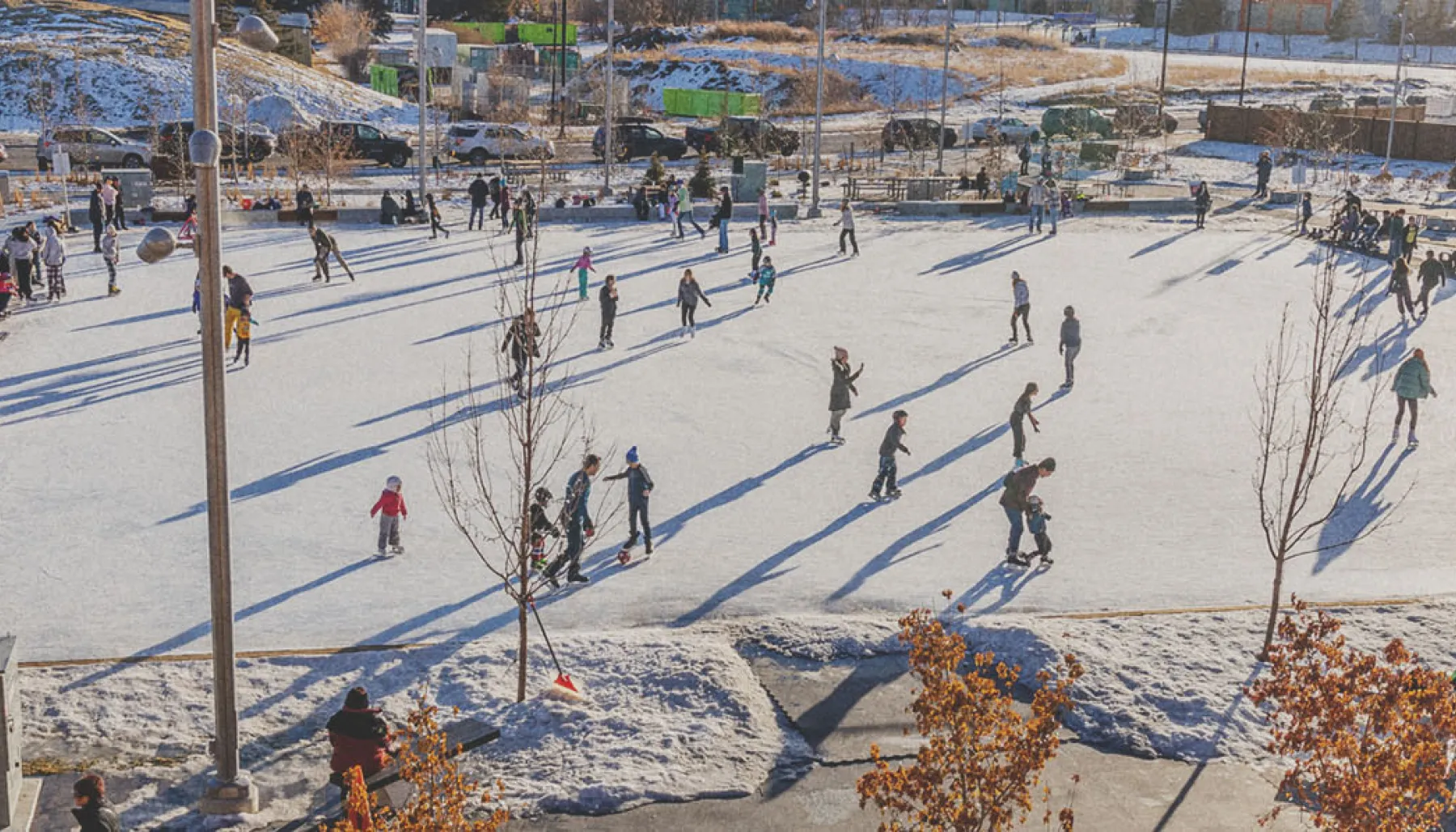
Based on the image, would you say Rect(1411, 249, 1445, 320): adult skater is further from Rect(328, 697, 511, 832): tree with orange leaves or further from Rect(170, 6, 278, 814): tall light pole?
Rect(328, 697, 511, 832): tree with orange leaves

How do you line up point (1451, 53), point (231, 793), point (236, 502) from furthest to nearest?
point (1451, 53) → point (236, 502) → point (231, 793)

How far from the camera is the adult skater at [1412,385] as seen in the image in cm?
1784

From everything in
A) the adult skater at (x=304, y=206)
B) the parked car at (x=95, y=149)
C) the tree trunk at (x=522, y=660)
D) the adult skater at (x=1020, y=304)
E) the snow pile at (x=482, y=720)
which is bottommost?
the snow pile at (x=482, y=720)

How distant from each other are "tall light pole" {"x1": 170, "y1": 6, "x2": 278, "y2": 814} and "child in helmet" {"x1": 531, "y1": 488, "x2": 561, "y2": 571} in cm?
387

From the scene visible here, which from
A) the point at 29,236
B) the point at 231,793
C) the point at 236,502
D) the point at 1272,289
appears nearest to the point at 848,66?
the point at 1272,289

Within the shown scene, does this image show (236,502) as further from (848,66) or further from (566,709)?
(848,66)

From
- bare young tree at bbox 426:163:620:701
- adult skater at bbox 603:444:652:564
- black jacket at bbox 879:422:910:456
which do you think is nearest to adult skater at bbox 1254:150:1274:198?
bare young tree at bbox 426:163:620:701

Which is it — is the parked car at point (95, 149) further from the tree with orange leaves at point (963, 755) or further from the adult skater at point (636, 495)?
the tree with orange leaves at point (963, 755)

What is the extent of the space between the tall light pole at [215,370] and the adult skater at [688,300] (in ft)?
43.5

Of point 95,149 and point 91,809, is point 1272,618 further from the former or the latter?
point 95,149

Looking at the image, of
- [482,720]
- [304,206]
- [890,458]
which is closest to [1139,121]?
[304,206]

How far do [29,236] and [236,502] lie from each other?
11.8 metres

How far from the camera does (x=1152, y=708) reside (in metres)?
11.1

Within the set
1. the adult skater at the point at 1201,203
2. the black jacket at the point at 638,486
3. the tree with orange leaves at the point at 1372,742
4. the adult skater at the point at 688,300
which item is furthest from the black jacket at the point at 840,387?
the adult skater at the point at 1201,203
